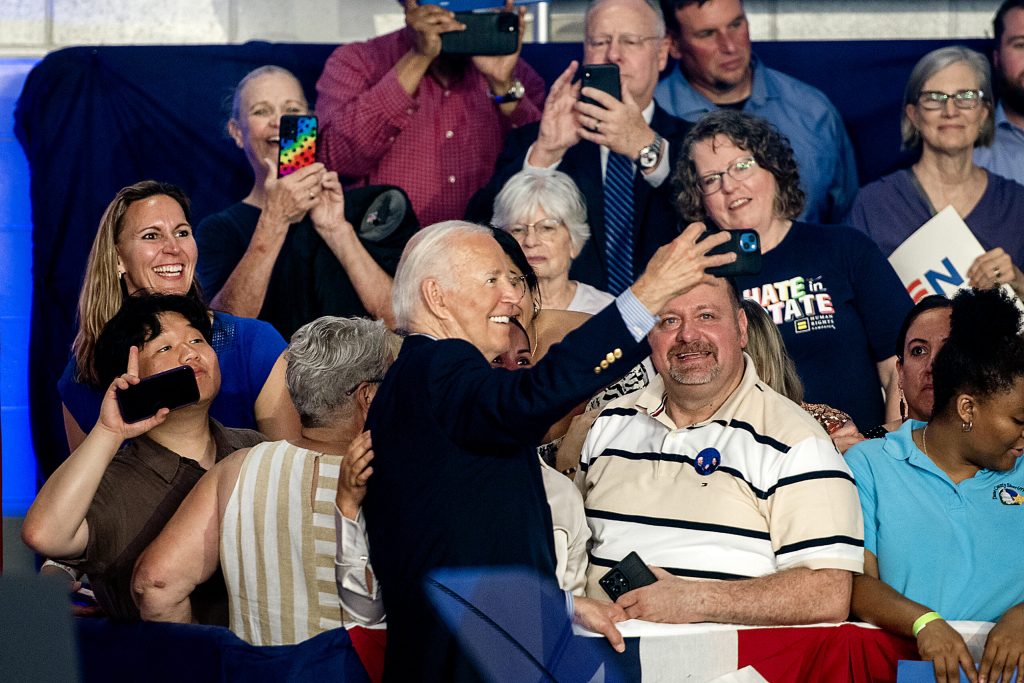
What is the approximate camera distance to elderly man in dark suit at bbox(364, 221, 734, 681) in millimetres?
A: 2154

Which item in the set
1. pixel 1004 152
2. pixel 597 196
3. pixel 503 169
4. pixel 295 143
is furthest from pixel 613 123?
pixel 1004 152

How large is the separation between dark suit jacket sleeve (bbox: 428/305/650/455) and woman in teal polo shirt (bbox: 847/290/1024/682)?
0.79m

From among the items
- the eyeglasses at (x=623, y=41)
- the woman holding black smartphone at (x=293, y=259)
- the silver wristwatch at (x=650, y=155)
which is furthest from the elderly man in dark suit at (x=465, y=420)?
the eyeglasses at (x=623, y=41)

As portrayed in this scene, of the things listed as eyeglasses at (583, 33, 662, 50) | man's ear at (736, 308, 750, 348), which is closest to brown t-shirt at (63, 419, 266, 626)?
man's ear at (736, 308, 750, 348)

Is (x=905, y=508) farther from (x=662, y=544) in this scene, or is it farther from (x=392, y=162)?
(x=392, y=162)

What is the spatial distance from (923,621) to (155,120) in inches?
Result: 125

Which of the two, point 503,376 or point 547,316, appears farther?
point 547,316

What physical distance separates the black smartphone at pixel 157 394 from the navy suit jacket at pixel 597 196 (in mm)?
1325

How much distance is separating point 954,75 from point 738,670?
2.36 m

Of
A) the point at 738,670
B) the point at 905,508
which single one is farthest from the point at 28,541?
the point at 905,508

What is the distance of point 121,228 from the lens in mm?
3572

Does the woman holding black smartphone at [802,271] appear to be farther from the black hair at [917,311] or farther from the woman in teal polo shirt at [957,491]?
the woman in teal polo shirt at [957,491]

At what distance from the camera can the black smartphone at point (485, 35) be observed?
4.05 metres

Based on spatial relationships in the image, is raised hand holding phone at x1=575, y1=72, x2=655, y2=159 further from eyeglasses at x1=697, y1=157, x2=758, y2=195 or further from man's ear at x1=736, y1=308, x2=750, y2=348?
man's ear at x1=736, y1=308, x2=750, y2=348
